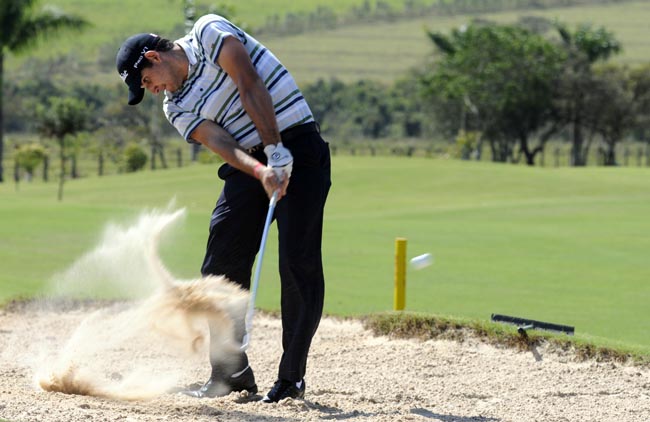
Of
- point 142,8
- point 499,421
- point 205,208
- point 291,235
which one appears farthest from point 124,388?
point 142,8

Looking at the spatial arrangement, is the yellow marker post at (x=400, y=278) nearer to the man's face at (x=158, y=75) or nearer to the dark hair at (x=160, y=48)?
the man's face at (x=158, y=75)

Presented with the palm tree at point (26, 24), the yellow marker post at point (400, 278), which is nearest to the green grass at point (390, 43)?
the palm tree at point (26, 24)

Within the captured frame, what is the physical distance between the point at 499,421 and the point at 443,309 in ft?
12.9

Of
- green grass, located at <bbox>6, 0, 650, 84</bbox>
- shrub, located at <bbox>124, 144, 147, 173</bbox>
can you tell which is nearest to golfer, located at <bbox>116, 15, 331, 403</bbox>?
shrub, located at <bbox>124, 144, 147, 173</bbox>

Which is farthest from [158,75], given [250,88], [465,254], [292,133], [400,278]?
[465,254]

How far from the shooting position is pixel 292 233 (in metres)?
6.06

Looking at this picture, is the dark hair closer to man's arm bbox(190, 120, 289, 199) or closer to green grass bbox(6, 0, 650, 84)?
man's arm bbox(190, 120, 289, 199)

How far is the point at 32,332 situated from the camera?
9344 mm

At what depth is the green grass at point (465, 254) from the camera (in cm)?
1020

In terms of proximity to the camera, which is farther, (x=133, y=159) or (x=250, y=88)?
(x=133, y=159)

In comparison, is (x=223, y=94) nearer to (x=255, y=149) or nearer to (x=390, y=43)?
(x=255, y=149)

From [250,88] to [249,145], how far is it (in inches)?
16.9

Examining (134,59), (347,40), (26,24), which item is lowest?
(134,59)

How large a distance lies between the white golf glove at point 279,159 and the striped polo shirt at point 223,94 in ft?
0.97
